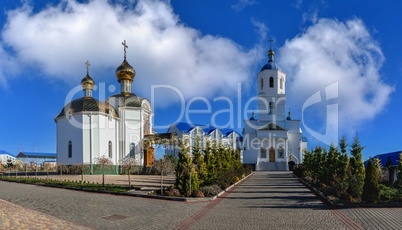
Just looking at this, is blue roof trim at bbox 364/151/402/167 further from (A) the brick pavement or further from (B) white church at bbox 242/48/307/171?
(A) the brick pavement

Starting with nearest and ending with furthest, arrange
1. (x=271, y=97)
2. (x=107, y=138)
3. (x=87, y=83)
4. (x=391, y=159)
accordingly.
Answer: (x=391, y=159) → (x=107, y=138) → (x=87, y=83) → (x=271, y=97)

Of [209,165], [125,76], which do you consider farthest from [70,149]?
[209,165]

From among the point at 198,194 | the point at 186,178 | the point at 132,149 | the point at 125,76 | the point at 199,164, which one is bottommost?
the point at 198,194

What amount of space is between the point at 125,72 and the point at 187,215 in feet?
108

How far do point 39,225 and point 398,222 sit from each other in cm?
929

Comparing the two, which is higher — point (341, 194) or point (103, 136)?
point (103, 136)

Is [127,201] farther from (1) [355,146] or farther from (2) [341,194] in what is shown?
(1) [355,146]

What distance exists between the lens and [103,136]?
120 ft

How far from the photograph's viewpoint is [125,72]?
4197cm

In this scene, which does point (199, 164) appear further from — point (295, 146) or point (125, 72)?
point (295, 146)

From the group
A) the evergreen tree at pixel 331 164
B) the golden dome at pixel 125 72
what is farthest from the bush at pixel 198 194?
the golden dome at pixel 125 72

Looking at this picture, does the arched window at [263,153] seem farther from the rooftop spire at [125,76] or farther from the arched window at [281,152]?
the rooftop spire at [125,76]

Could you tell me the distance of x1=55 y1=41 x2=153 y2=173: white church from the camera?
35.5 m

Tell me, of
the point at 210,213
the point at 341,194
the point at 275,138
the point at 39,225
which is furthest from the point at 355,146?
the point at 275,138
